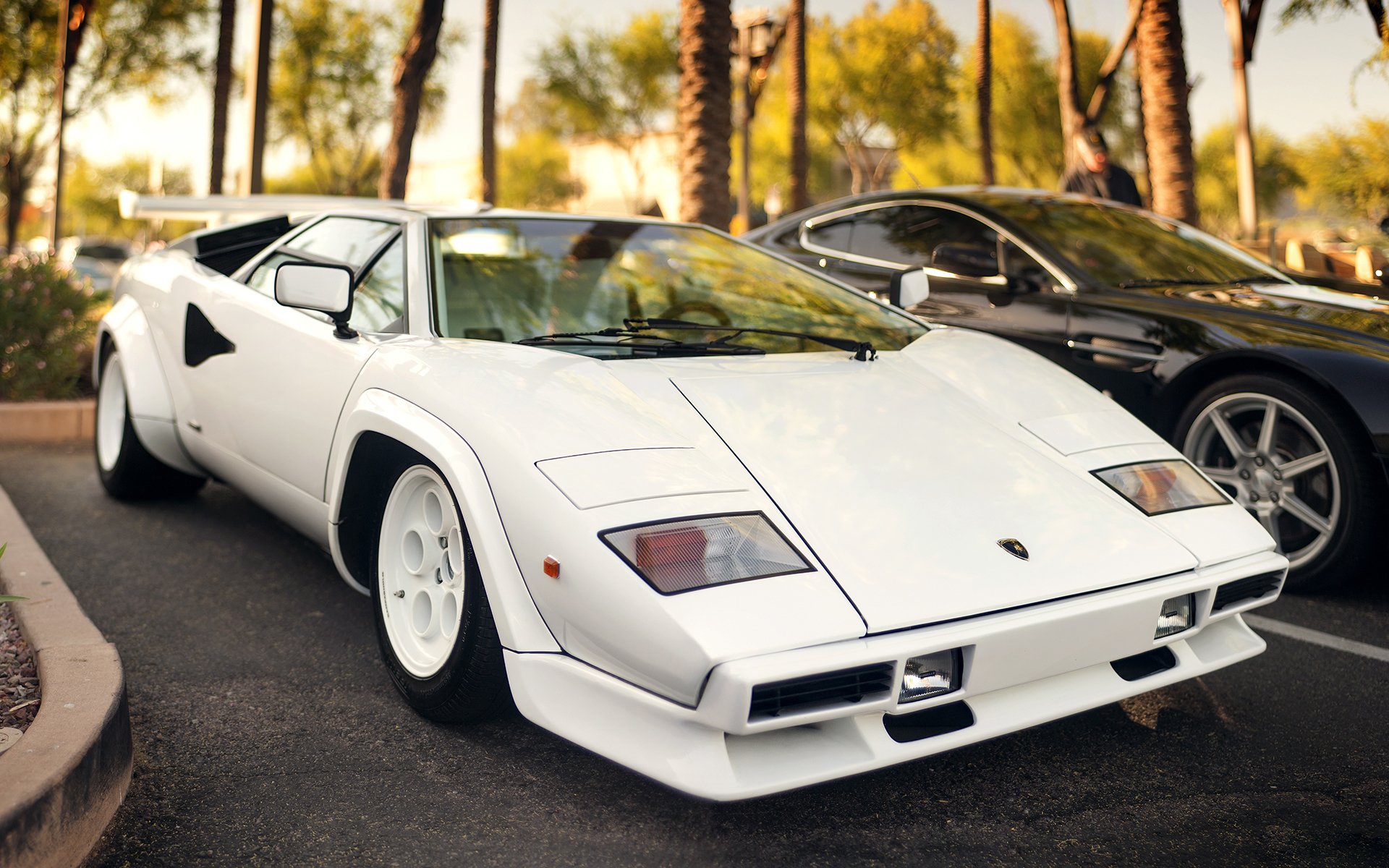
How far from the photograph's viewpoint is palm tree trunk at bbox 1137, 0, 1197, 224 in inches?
414

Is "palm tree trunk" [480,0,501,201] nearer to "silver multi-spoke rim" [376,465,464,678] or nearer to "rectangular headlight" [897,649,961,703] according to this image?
"silver multi-spoke rim" [376,465,464,678]

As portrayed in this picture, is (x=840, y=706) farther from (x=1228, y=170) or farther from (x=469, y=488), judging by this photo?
(x=1228, y=170)

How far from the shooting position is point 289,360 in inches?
129

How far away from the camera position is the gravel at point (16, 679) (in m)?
2.31

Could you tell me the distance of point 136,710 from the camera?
8.84ft

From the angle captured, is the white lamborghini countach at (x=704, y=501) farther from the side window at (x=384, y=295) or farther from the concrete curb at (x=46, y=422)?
the concrete curb at (x=46, y=422)

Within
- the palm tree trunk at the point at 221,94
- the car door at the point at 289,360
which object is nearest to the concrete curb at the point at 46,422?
the car door at the point at 289,360

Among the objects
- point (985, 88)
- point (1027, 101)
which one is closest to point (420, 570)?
point (985, 88)

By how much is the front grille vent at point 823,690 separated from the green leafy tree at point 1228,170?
Answer: 48.5 m

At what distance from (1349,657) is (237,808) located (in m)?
2.96

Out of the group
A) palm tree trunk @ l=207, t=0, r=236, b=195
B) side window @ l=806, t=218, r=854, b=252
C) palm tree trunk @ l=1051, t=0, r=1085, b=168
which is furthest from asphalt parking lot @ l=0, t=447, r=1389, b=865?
palm tree trunk @ l=1051, t=0, r=1085, b=168

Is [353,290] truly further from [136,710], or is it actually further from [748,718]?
[748,718]

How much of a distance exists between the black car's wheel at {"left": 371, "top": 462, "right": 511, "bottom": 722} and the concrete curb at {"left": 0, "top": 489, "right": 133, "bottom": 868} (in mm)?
598

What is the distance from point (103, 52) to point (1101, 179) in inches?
888
